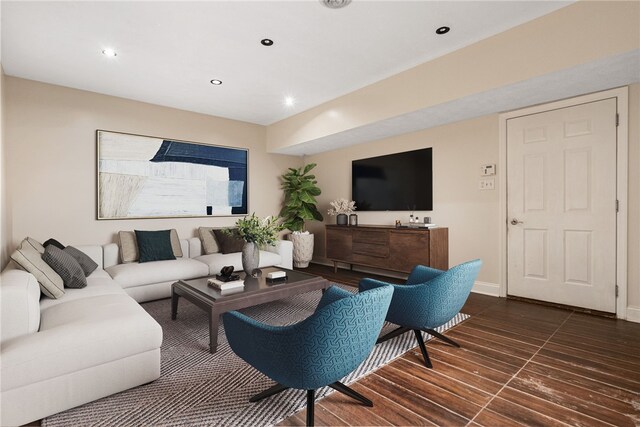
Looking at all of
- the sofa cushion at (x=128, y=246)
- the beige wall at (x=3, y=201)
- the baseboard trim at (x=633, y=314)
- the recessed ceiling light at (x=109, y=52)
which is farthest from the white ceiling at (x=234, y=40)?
the baseboard trim at (x=633, y=314)

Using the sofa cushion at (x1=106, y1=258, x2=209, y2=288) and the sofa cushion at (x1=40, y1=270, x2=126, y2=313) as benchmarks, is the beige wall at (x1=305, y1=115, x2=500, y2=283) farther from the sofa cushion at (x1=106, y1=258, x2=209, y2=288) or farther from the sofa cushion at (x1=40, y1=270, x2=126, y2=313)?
the sofa cushion at (x1=40, y1=270, x2=126, y2=313)

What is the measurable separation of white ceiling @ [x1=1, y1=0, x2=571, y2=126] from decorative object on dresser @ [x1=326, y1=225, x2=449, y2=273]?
6.87ft

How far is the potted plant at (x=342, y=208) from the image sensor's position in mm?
5355

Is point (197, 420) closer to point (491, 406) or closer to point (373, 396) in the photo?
point (373, 396)

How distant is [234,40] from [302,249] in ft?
11.9

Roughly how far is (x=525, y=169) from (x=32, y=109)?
596 centimetres

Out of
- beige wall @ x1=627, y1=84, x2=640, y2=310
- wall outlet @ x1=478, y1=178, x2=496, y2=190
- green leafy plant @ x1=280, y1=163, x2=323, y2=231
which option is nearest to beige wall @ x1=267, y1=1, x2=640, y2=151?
beige wall @ x1=627, y1=84, x2=640, y2=310

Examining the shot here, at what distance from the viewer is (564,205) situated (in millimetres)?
3344

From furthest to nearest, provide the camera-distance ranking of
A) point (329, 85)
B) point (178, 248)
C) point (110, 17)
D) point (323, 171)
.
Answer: point (323, 171), point (178, 248), point (329, 85), point (110, 17)

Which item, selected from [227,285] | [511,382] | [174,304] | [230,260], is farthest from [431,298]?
[230,260]

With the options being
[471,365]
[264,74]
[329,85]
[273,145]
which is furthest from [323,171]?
[471,365]

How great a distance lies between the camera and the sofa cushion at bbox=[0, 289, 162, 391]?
155 centimetres

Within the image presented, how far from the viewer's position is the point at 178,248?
4375 millimetres

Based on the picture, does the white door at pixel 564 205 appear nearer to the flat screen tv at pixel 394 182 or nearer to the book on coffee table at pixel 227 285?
the flat screen tv at pixel 394 182
